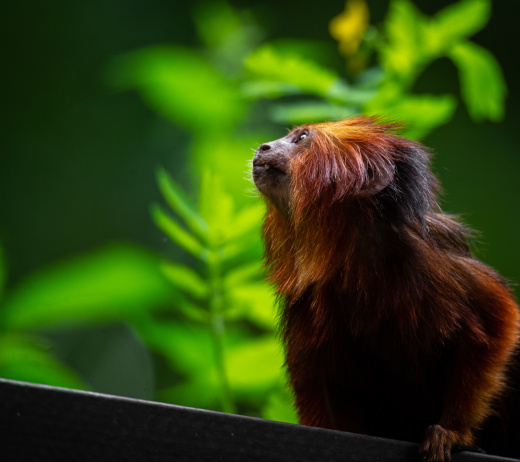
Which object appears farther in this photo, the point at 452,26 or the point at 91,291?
the point at 91,291

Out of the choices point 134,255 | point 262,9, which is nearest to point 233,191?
point 134,255

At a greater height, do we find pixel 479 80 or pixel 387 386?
pixel 479 80

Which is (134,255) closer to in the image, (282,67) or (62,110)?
(282,67)

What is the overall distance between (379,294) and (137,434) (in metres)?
0.59

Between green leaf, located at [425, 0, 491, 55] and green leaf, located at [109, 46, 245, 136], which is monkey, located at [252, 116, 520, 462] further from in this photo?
green leaf, located at [109, 46, 245, 136]

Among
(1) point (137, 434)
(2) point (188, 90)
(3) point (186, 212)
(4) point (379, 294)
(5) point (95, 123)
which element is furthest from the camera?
(5) point (95, 123)

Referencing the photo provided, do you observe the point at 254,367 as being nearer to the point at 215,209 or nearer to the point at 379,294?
the point at 215,209

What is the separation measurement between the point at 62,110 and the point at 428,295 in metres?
3.07

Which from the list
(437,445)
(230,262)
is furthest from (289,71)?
(437,445)

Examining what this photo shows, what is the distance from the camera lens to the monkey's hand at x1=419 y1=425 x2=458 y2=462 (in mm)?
1363

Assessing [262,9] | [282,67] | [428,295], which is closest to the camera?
[428,295]

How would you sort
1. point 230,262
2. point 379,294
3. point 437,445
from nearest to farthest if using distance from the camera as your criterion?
point 437,445, point 379,294, point 230,262

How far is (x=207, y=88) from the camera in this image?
10.1 feet

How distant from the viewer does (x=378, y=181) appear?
5.13 ft
